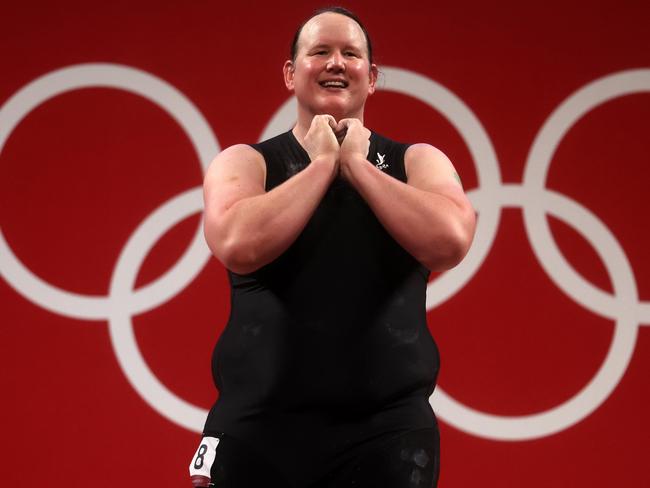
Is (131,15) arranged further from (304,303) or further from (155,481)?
(304,303)

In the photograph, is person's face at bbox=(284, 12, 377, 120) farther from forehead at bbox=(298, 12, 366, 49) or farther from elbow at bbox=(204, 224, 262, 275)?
elbow at bbox=(204, 224, 262, 275)

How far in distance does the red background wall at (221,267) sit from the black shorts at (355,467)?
2076 millimetres

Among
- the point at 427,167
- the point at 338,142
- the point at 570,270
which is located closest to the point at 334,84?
the point at 338,142

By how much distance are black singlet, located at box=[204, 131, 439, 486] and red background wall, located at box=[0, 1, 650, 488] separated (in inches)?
80.5

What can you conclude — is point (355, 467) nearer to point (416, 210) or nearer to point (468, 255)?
point (416, 210)

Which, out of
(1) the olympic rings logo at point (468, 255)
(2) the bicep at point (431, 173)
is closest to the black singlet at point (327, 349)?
(2) the bicep at point (431, 173)

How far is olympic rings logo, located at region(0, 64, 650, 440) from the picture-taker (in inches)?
151

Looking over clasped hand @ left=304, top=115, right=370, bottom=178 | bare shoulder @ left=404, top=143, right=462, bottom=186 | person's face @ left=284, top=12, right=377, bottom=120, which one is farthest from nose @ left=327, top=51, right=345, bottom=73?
bare shoulder @ left=404, top=143, right=462, bottom=186

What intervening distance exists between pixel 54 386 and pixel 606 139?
242 centimetres

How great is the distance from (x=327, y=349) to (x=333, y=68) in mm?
581

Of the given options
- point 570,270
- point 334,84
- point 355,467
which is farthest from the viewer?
point 570,270

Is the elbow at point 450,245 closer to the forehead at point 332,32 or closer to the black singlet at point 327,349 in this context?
the black singlet at point 327,349

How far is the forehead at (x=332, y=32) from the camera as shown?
78.2 inches

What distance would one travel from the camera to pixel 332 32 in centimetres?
199
